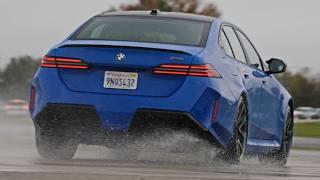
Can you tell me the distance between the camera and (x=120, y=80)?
8.43 m

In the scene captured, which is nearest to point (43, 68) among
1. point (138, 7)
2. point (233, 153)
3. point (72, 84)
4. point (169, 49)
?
point (72, 84)

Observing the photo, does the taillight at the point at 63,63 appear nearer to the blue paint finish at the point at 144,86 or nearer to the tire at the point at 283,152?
the blue paint finish at the point at 144,86

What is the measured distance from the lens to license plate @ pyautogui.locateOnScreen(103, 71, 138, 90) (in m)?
8.41

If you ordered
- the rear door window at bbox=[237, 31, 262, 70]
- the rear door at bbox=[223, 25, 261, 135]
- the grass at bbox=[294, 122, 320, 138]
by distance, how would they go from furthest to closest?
the grass at bbox=[294, 122, 320, 138]
the rear door window at bbox=[237, 31, 262, 70]
the rear door at bbox=[223, 25, 261, 135]

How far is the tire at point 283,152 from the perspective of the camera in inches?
429

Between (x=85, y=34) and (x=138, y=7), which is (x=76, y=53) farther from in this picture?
(x=138, y=7)

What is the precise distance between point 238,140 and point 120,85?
138 cm

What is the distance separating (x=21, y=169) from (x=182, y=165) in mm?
1809

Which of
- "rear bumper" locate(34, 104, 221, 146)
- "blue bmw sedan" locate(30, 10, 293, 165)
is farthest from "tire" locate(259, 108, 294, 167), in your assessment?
"rear bumper" locate(34, 104, 221, 146)

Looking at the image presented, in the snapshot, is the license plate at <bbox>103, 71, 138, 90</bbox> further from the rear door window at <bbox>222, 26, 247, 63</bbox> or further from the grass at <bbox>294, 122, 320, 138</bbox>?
the grass at <bbox>294, 122, 320, 138</bbox>

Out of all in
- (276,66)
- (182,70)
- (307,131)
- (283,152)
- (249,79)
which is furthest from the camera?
(307,131)

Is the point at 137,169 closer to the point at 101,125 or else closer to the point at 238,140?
the point at 101,125

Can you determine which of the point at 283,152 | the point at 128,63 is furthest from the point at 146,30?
the point at 283,152

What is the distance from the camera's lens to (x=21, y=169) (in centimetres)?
731
